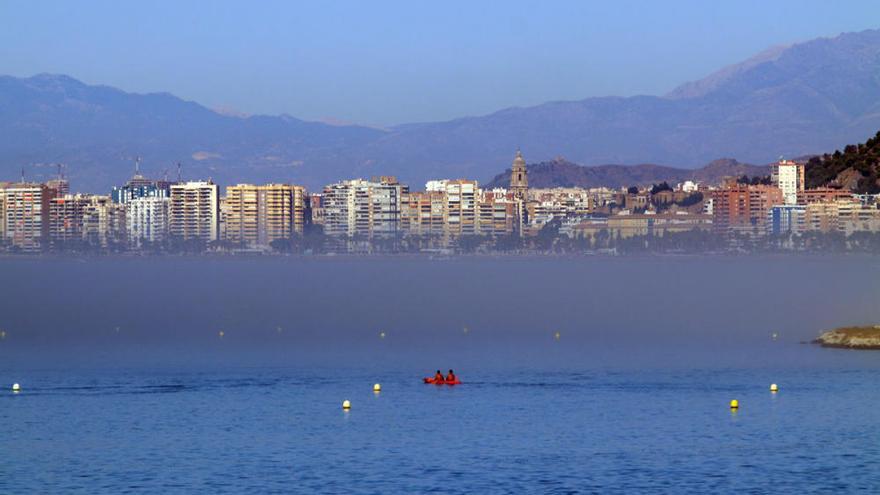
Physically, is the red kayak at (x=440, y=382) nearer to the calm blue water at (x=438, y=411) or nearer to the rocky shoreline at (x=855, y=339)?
the calm blue water at (x=438, y=411)

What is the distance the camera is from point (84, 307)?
15988 centimetres

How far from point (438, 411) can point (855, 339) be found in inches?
1198

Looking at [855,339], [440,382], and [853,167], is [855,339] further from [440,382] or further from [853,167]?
[440,382]

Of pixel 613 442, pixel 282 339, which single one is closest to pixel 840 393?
pixel 613 442

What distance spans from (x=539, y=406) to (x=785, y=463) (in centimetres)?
1584

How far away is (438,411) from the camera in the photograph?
6706 centimetres

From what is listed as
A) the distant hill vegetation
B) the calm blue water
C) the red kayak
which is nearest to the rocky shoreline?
the calm blue water

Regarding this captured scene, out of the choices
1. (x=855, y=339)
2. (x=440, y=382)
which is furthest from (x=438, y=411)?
(x=855, y=339)

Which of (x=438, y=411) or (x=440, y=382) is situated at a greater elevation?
(x=440, y=382)

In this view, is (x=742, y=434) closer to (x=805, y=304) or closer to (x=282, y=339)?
(x=282, y=339)

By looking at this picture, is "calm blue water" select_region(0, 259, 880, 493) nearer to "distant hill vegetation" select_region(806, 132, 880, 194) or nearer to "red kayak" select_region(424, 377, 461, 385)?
"red kayak" select_region(424, 377, 461, 385)

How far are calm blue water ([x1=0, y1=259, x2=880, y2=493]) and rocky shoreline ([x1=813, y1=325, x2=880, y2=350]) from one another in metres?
1.83

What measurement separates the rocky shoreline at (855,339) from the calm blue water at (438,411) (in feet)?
6.00

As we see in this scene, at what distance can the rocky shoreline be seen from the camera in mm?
87938
